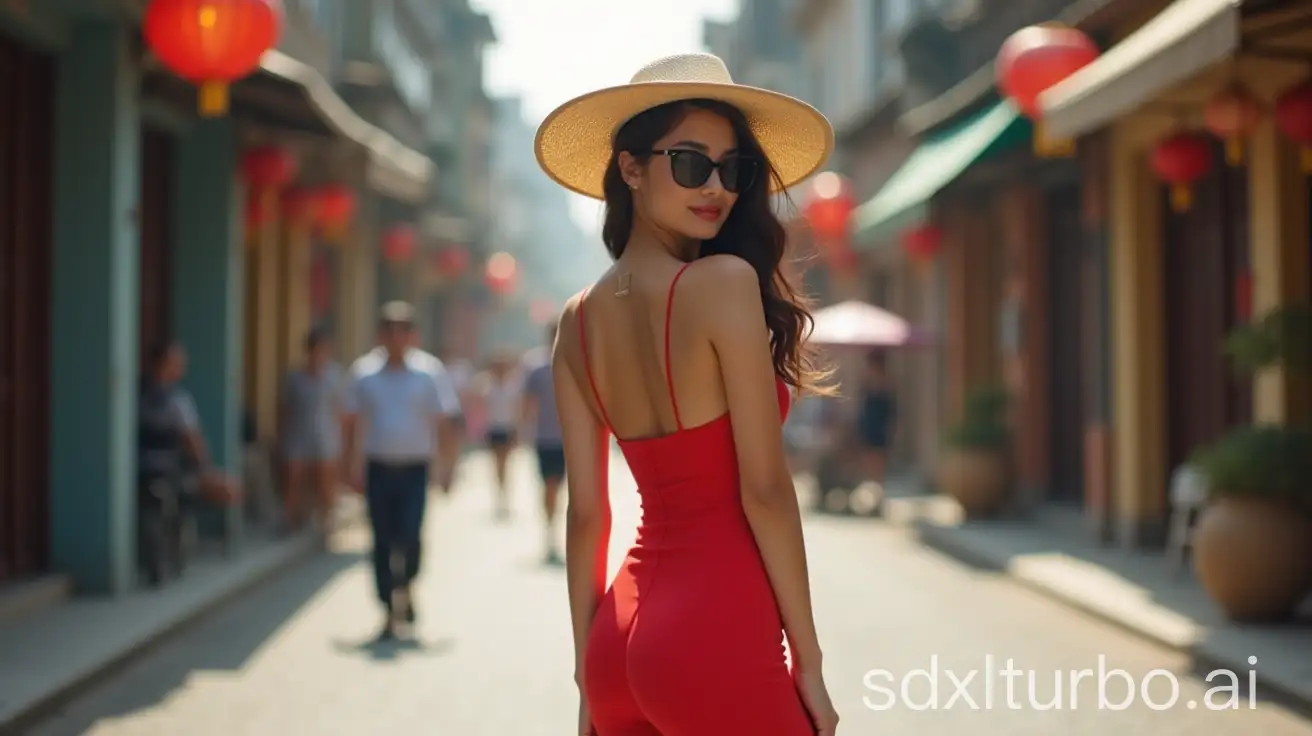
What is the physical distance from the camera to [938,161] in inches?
612

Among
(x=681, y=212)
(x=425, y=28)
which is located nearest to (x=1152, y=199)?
(x=681, y=212)

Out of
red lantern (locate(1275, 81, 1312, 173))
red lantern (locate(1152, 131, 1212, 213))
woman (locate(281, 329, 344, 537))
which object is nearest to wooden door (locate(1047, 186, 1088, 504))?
red lantern (locate(1152, 131, 1212, 213))

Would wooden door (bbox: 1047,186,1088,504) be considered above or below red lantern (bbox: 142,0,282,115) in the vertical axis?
below

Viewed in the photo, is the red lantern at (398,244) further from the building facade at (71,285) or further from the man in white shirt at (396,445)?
the man in white shirt at (396,445)

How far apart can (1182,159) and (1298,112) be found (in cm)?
234

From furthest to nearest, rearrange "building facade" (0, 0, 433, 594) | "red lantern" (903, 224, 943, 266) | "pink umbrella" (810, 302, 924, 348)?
"red lantern" (903, 224, 943, 266)
"pink umbrella" (810, 302, 924, 348)
"building facade" (0, 0, 433, 594)

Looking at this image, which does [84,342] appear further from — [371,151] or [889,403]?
[889,403]

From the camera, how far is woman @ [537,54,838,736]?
258 cm

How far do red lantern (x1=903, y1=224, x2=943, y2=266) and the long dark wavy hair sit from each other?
16.6 meters

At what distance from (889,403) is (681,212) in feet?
51.3

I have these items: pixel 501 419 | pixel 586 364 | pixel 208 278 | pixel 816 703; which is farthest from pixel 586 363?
pixel 501 419

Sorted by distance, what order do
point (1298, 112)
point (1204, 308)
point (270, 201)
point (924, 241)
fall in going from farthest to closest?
point (924, 241) < point (270, 201) < point (1204, 308) < point (1298, 112)

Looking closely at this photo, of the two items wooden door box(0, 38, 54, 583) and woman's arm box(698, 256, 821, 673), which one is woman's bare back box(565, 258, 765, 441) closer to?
woman's arm box(698, 256, 821, 673)

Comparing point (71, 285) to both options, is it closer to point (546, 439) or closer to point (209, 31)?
point (209, 31)
